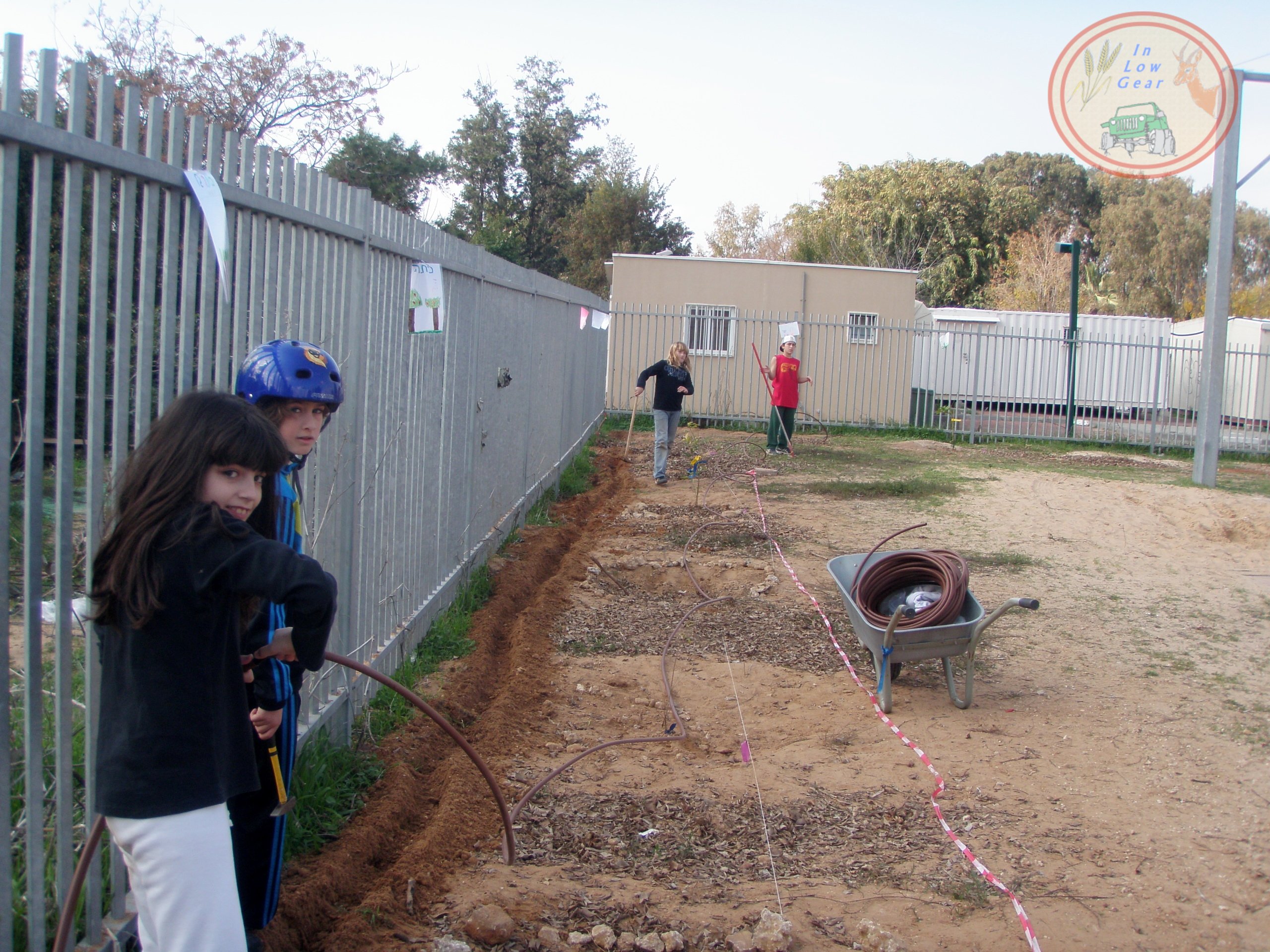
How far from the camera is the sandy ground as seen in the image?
349 cm

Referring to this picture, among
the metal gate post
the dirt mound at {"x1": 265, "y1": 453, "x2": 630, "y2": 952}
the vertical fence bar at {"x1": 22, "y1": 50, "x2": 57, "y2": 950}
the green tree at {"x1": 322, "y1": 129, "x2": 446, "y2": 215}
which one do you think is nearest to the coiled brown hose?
the dirt mound at {"x1": 265, "y1": 453, "x2": 630, "y2": 952}

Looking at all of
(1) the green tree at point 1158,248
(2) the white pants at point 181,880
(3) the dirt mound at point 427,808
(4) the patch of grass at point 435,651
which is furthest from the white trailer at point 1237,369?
(1) the green tree at point 1158,248

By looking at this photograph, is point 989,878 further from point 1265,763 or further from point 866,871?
point 1265,763

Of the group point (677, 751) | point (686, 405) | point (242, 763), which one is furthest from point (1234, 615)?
point (686, 405)

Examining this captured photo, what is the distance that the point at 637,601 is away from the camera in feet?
25.5

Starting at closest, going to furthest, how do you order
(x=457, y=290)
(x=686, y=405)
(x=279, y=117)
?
1. (x=457, y=290)
2. (x=686, y=405)
3. (x=279, y=117)

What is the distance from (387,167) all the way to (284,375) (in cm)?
3788

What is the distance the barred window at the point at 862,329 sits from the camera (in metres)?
21.5

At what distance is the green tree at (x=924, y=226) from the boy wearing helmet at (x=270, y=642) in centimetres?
4064

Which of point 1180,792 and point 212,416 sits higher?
point 212,416

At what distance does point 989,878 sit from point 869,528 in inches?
278

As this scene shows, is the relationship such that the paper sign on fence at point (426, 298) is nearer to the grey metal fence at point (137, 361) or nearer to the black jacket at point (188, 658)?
the grey metal fence at point (137, 361)

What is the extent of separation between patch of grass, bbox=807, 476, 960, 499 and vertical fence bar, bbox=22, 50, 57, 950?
11.0 meters

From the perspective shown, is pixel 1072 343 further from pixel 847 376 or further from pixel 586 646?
pixel 586 646
